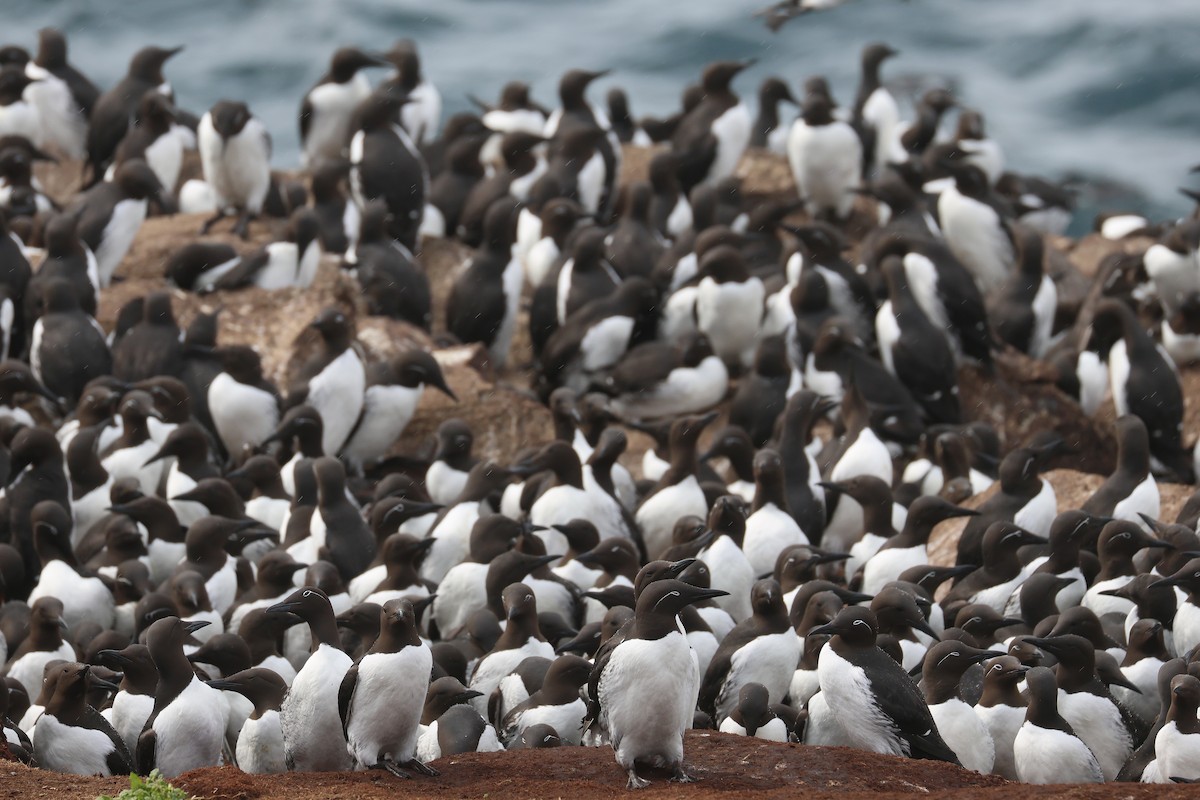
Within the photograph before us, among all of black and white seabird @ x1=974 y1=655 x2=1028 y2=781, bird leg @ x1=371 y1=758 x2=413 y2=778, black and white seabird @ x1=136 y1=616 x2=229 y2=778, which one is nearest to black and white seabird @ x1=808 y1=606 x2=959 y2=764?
black and white seabird @ x1=974 y1=655 x2=1028 y2=781

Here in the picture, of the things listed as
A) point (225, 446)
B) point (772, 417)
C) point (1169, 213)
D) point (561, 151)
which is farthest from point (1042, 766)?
point (1169, 213)

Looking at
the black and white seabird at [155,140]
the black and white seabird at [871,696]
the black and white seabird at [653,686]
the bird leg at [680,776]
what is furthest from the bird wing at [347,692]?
the black and white seabird at [155,140]

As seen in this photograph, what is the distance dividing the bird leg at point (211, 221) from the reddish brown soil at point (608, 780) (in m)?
9.92

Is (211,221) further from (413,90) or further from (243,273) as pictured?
(413,90)

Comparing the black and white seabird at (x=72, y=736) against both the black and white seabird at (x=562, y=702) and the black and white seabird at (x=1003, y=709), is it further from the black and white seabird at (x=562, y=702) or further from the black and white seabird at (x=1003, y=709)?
the black and white seabird at (x=1003, y=709)

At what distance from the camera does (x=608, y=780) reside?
674 cm

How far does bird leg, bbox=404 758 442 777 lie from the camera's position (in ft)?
22.5

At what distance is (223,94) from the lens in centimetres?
4219

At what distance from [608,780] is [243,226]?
10.5 metres

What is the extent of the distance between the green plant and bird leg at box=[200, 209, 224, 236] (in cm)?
1096

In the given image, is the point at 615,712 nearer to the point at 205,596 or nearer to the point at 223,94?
the point at 205,596

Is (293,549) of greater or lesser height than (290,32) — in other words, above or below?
above

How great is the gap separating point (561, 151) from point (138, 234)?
14.2ft

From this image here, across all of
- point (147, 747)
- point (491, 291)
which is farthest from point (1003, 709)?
point (491, 291)
